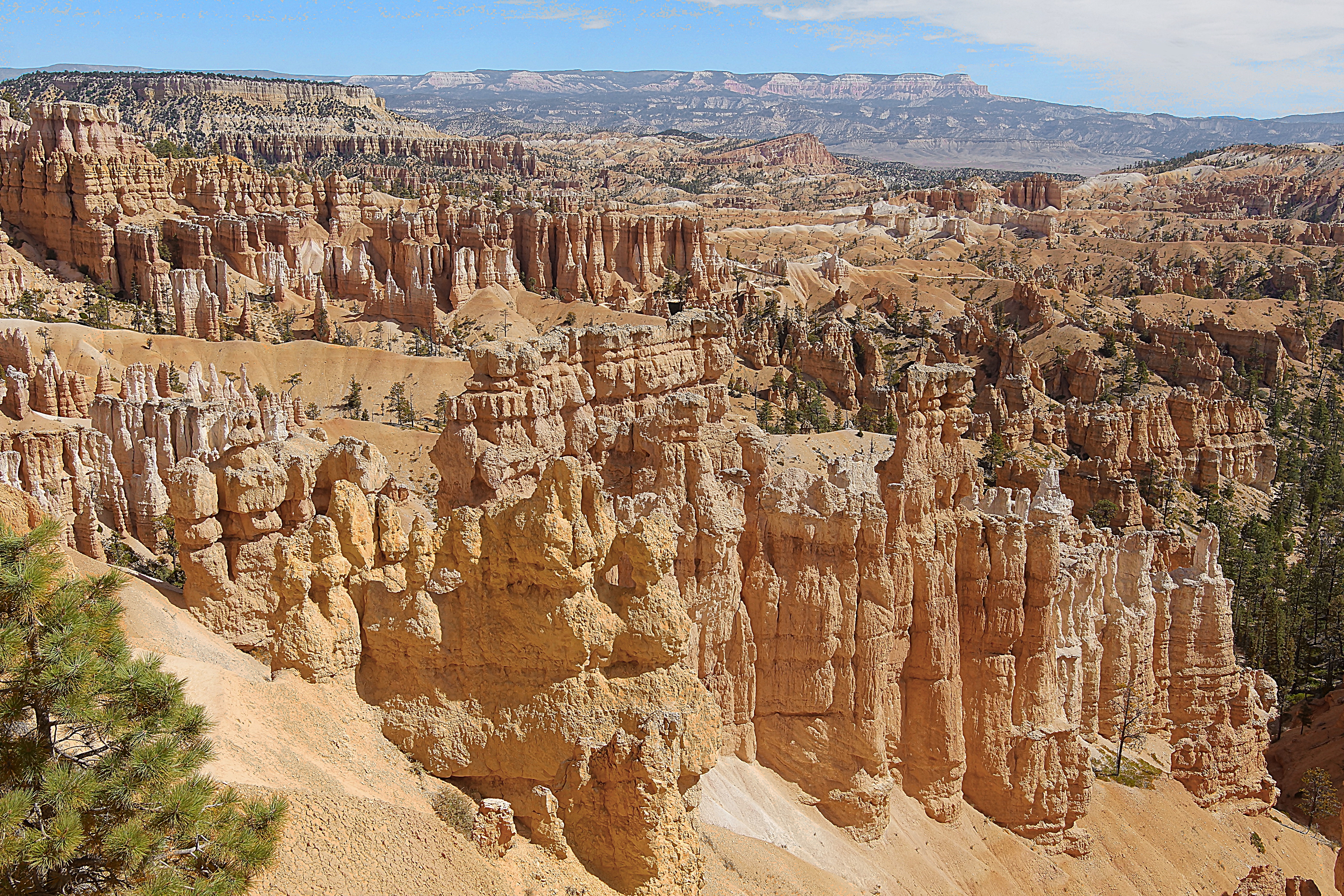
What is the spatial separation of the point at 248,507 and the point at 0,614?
631cm

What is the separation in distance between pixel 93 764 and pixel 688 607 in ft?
34.3

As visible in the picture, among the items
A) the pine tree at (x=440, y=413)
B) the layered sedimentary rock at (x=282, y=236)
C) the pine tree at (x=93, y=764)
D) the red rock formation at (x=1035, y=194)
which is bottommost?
the pine tree at (x=440, y=413)

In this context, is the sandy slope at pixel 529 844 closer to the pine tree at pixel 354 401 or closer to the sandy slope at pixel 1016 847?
the sandy slope at pixel 1016 847

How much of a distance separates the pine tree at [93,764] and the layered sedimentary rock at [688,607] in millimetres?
3158

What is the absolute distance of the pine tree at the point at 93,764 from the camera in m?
7.25

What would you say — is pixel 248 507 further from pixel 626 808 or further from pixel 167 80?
pixel 167 80

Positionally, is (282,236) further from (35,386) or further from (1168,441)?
(1168,441)

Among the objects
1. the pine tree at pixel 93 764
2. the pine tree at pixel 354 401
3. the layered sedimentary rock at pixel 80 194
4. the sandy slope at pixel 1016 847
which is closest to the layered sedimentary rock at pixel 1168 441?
the sandy slope at pixel 1016 847

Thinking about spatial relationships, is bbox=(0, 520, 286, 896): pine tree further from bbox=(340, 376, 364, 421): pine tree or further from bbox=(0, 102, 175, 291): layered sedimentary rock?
bbox=(0, 102, 175, 291): layered sedimentary rock

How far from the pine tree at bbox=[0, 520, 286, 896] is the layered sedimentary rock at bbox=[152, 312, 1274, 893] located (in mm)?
3158

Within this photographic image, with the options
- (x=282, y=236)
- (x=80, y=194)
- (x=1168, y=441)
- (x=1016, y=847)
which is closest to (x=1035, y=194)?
(x=1168, y=441)

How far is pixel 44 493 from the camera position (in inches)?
1072

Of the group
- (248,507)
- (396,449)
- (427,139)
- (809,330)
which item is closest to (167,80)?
(427,139)

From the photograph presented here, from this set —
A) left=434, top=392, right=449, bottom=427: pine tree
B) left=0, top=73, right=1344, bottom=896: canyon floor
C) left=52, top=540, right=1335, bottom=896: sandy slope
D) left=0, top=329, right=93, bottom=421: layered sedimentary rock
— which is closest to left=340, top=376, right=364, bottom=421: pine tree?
left=0, top=73, right=1344, bottom=896: canyon floor
